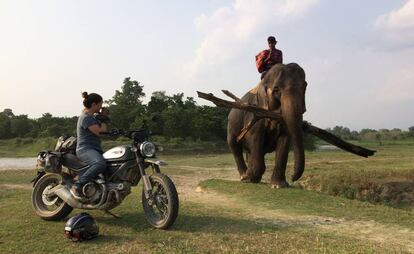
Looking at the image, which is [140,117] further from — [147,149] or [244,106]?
[147,149]

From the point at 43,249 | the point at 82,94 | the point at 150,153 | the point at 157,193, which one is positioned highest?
the point at 82,94

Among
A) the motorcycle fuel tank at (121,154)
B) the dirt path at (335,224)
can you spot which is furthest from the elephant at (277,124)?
the motorcycle fuel tank at (121,154)

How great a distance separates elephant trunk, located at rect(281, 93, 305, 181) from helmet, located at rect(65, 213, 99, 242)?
466 cm

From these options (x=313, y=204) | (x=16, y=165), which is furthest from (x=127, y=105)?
(x=313, y=204)

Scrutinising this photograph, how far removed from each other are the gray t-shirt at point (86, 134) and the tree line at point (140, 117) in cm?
3454

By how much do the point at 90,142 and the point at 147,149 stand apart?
1.00 m

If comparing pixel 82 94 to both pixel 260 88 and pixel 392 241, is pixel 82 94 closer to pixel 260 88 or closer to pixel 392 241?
pixel 260 88

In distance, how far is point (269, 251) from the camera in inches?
211

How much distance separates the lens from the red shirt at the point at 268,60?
11445 millimetres

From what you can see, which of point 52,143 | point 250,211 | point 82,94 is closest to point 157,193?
point 250,211

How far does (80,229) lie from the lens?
5941 mm

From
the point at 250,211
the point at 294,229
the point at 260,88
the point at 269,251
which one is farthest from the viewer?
the point at 260,88

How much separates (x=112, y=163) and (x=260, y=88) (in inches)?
207

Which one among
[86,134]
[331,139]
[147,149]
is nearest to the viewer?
[147,149]
